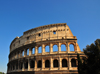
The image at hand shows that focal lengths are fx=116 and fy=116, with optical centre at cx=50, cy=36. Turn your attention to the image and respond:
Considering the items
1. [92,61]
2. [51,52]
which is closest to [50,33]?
[51,52]

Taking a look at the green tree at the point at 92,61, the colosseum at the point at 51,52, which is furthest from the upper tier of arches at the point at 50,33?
the green tree at the point at 92,61

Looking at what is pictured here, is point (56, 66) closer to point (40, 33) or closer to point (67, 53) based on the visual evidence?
point (67, 53)

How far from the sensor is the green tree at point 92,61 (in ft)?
55.5

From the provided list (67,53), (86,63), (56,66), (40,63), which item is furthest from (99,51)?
(40,63)

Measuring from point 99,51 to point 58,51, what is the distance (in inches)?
418

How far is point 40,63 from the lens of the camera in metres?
28.3


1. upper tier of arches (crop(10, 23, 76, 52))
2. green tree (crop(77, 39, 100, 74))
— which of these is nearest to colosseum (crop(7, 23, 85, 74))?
upper tier of arches (crop(10, 23, 76, 52))

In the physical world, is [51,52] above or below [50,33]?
below

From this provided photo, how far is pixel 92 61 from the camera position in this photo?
57.5 feet

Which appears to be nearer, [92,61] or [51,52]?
[92,61]

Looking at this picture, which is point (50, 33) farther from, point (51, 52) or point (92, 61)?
point (92, 61)

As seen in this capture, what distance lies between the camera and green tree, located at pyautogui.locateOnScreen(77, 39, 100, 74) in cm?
1692

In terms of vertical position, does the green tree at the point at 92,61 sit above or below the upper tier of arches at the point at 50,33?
below

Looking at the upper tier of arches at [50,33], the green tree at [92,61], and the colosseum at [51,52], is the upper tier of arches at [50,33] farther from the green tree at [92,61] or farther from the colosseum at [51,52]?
the green tree at [92,61]
